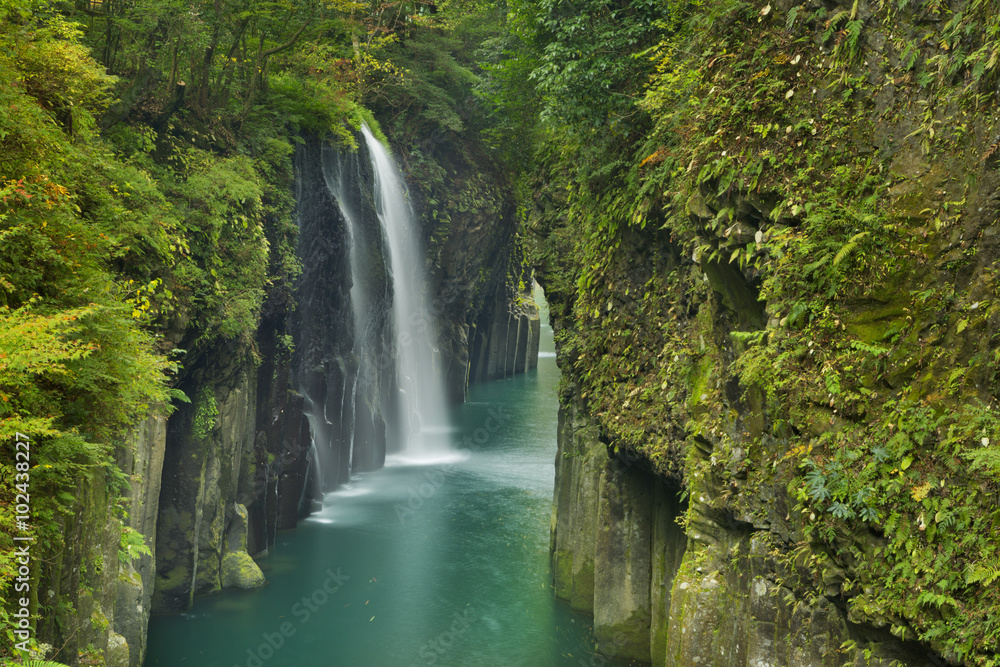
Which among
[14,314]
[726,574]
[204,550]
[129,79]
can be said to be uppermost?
[129,79]

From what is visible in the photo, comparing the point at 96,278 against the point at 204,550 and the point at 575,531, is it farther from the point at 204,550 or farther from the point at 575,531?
the point at 575,531

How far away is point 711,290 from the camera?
9.55m

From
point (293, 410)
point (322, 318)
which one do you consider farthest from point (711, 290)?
point (322, 318)

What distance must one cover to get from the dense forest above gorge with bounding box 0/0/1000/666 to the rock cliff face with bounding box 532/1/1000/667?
0.03 metres

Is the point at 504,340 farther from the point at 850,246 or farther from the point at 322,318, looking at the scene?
the point at 850,246

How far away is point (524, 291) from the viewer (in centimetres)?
5403

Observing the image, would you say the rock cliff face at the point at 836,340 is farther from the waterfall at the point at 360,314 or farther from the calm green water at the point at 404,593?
the waterfall at the point at 360,314

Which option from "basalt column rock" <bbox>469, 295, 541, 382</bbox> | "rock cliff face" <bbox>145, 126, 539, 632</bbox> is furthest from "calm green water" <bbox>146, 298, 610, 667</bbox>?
"basalt column rock" <bbox>469, 295, 541, 382</bbox>

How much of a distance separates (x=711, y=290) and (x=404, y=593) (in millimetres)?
10719

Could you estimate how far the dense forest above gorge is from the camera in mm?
5938

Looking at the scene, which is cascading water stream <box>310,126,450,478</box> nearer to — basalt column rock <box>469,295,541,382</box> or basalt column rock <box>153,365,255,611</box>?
basalt column rock <box>153,365,255,611</box>

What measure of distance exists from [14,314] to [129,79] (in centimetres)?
885

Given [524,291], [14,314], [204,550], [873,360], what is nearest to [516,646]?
[204,550]

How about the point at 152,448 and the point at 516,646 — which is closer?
the point at 152,448
